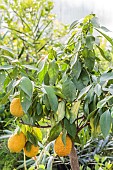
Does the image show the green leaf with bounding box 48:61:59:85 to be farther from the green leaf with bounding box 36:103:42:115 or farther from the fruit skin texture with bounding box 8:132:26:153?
the fruit skin texture with bounding box 8:132:26:153

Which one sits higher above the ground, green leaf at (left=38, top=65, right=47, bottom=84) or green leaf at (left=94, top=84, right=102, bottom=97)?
green leaf at (left=38, top=65, right=47, bottom=84)

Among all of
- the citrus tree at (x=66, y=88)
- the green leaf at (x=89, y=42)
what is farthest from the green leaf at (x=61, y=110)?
the green leaf at (x=89, y=42)

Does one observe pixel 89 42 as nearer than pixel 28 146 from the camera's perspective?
Yes

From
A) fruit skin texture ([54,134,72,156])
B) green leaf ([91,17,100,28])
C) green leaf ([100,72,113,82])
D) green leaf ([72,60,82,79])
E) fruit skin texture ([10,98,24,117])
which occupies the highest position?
green leaf ([91,17,100,28])

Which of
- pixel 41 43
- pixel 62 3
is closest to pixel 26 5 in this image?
pixel 41 43

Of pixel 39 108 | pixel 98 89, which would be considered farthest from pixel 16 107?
pixel 98 89

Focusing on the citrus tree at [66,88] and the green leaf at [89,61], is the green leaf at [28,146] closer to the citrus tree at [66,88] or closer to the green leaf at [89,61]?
the citrus tree at [66,88]

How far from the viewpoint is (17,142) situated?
0.71 meters

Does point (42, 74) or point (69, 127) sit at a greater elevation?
point (42, 74)

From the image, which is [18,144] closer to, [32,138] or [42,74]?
[32,138]

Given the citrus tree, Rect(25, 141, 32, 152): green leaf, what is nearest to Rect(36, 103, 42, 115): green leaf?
the citrus tree

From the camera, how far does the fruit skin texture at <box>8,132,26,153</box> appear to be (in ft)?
2.30

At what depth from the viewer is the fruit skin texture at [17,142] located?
2.30 feet

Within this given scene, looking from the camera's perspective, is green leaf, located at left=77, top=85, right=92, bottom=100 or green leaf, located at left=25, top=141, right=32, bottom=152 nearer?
green leaf, located at left=77, top=85, right=92, bottom=100
